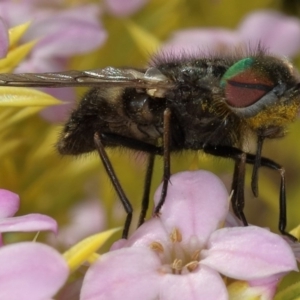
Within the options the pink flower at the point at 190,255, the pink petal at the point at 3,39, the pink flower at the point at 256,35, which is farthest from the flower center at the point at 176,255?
the pink flower at the point at 256,35

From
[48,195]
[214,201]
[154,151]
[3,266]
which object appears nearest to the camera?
[3,266]

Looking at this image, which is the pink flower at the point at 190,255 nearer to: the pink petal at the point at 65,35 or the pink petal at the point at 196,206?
the pink petal at the point at 196,206

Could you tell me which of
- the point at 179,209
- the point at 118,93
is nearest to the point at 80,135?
the point at 118,93

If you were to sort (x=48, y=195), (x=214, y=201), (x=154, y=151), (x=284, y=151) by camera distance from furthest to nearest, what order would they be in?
(x=284, y=151), (x=48, y=195), (x=154, y=151), (x=214, y=201)

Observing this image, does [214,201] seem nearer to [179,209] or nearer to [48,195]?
[179,209]

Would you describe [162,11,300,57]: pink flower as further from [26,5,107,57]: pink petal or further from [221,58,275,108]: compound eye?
[221,58,275,108]: compound eye

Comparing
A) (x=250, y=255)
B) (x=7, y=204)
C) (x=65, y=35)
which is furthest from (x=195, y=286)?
(x=65, y=35)
